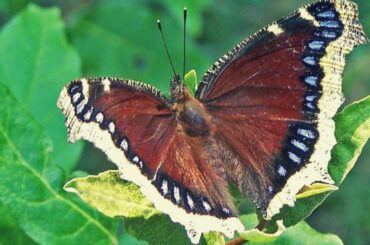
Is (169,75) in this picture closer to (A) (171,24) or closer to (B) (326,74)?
(A) (171,24)

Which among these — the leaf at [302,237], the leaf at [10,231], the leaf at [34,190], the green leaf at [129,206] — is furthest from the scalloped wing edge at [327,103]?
the leaf at [10,231]

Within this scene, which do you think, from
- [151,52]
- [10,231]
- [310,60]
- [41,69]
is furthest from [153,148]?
[151,52]

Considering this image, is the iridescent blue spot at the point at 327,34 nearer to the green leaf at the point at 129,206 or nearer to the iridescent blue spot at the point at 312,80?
the iridescent blue spot at the point at 312,80

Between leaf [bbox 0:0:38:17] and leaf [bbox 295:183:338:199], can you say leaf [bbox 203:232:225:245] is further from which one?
leaf [bbox 0:0:38:17]

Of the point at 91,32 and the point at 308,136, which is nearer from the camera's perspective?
the point at 308,136

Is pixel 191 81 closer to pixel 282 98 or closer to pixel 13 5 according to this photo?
pixel 282 98

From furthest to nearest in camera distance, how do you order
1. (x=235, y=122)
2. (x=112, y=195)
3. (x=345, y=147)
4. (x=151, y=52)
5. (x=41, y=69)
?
(x=151, y=52) → (x=41, y=69) → (x=235, y=122) → (x=345, y=147) → (x=112, y=195)

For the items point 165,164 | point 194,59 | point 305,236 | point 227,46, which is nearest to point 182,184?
point 165,164

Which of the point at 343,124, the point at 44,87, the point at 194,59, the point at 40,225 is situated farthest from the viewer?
the point at 194,59
